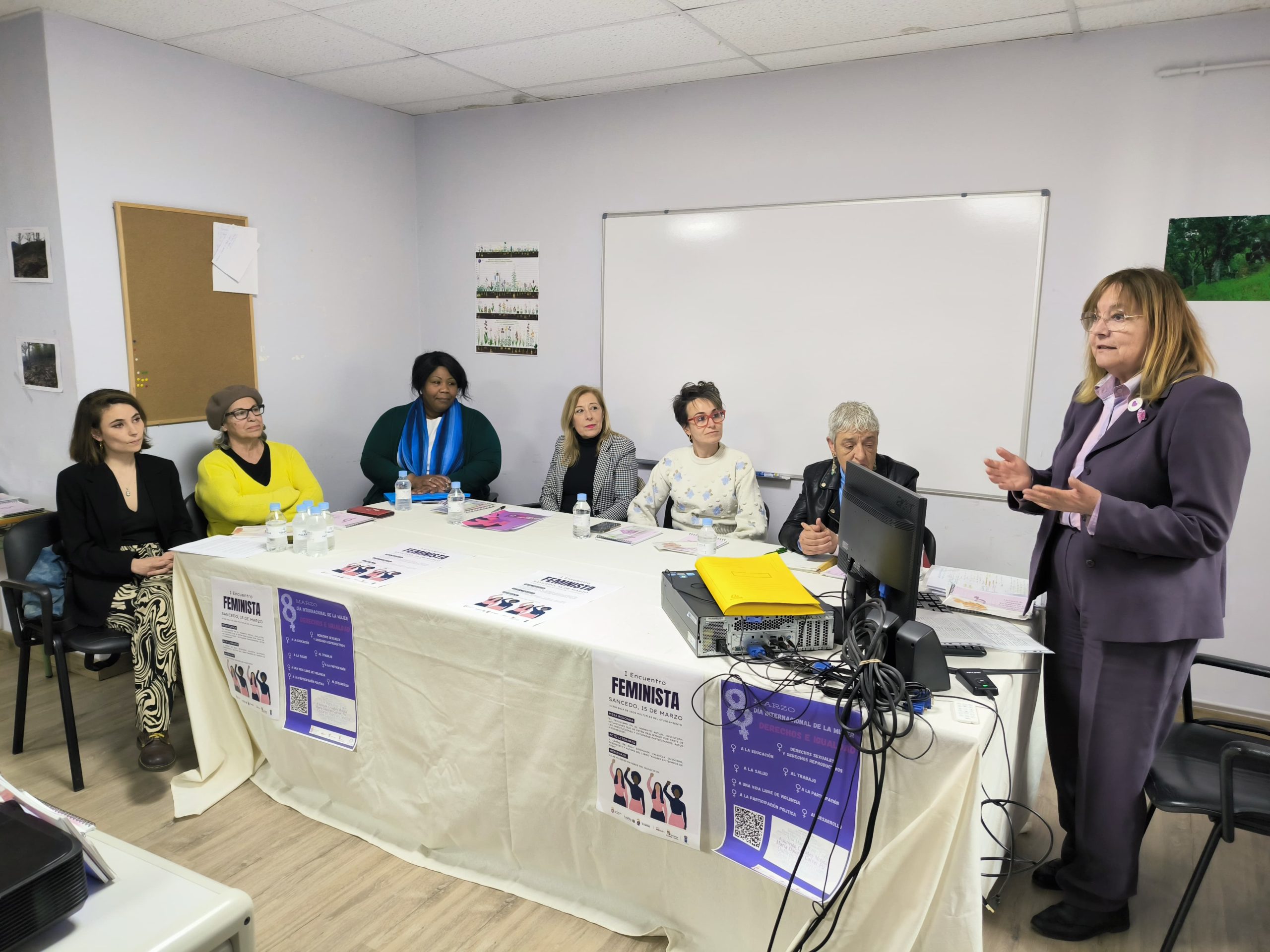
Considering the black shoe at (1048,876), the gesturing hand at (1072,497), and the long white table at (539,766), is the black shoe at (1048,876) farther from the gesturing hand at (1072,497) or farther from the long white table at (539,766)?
the gesturing hand at (1072,497)

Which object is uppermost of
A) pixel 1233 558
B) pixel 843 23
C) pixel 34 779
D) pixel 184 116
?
pixel 843 23

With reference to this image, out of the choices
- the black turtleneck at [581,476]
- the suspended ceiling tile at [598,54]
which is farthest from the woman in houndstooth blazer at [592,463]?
the suspended ceiling tile at [598,54]

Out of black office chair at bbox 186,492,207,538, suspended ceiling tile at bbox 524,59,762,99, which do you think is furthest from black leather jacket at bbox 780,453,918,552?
black office chair at bbox 186,492,207,538

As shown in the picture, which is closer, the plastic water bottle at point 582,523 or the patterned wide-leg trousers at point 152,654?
the patterned wide-leg trousers at point 152,654

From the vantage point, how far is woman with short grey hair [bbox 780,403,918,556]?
110 inches

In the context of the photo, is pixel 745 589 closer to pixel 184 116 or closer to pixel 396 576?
pixel 396 576

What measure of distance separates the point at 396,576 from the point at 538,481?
228 cm

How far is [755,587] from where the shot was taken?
1904 mm

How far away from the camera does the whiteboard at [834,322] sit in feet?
11.1

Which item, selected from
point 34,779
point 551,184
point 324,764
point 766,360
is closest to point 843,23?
point 766,360

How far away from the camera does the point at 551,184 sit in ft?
14.3

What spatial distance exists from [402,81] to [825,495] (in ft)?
9.40

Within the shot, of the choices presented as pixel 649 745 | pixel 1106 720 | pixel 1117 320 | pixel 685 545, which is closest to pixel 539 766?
pixel 649 745

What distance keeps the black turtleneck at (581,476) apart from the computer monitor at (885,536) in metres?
1.96
